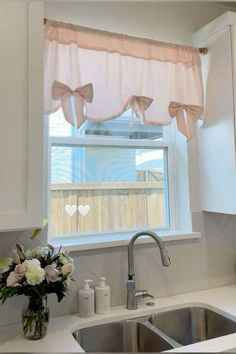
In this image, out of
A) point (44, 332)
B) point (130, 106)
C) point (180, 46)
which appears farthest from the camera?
point (180, 46)

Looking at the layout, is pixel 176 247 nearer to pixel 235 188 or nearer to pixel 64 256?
pixel 235 188

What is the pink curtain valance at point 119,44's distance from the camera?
5.15ft

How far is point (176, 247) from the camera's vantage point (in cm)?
178

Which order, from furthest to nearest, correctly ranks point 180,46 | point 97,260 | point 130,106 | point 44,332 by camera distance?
point 180,46 → point 130,106 → point 97,260 → point 44,332

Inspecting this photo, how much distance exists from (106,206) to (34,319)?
2.36ft

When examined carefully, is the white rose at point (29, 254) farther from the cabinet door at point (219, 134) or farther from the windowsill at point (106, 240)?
the cabinet door at point (219, 134)

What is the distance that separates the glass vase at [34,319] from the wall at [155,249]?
20 centimetres

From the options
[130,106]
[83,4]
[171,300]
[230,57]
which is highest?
[83,4]

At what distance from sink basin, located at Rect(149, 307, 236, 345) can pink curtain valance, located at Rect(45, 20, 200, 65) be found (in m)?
1.38

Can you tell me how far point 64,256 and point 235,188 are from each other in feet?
3.10

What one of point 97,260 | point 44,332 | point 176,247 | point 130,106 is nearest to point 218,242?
point 176,247

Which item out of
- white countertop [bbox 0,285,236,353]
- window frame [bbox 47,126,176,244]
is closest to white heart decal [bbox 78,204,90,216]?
window frame [bbox 47,126,176,244]

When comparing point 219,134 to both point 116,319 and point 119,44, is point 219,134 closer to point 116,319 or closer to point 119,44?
point 119,44

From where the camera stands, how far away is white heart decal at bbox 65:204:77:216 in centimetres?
169
